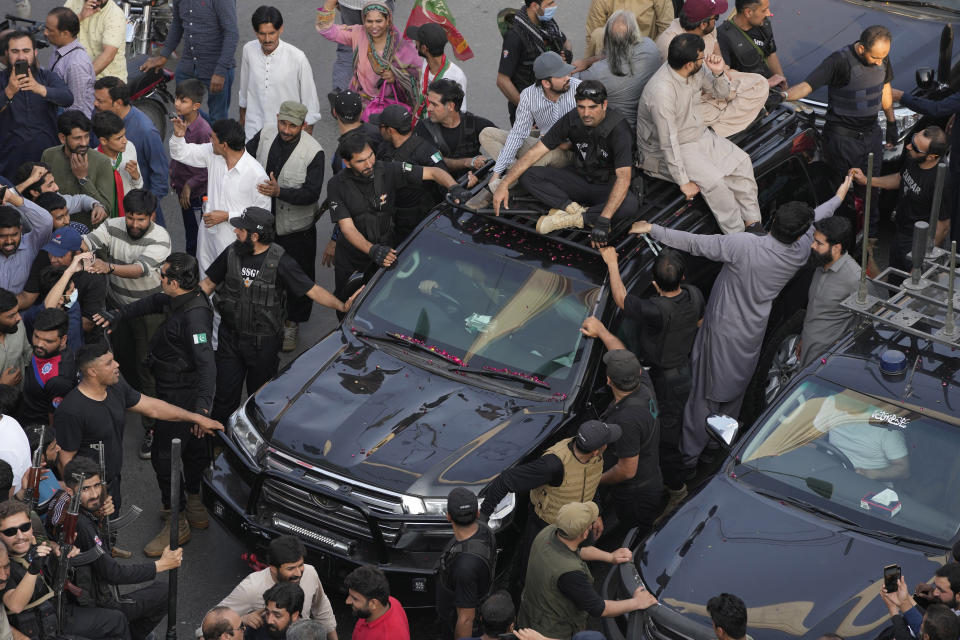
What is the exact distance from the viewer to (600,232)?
351 inches

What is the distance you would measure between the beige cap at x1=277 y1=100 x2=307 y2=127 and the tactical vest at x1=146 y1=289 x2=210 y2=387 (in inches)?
80.9

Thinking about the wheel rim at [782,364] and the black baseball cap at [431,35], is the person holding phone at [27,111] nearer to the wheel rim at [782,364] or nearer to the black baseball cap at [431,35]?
the black baseball cap at [431,35]

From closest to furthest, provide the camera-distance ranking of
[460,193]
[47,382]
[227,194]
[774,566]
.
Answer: [774,566]
[47,382]
[460,193]
[227,194]

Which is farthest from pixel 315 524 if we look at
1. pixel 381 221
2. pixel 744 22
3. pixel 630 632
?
pixel 744 22

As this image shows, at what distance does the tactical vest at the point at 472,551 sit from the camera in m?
7.16

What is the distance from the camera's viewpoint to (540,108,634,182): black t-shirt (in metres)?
9.27

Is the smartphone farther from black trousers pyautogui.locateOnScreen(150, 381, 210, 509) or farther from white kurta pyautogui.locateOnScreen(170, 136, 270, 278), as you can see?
white kurta pyautogui.locateOnScreen(170, 136, 270, 278)

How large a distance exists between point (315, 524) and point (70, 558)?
1487 mm

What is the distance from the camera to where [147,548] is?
8.88 m

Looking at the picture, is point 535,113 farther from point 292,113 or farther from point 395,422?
point 395,422

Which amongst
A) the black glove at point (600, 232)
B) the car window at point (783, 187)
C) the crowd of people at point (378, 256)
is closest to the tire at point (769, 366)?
the crowd of people at point (378, 256)

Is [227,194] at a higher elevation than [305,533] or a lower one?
higher

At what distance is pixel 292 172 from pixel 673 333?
3447 millimetres

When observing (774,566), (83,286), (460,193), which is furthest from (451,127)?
(774,566)
